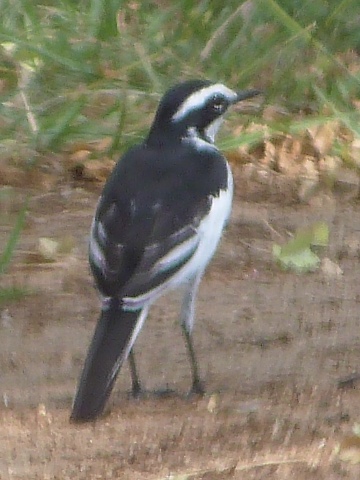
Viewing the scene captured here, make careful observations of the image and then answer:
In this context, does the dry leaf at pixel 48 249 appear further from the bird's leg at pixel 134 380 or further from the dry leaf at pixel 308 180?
the dry leaf at pixel 308 180

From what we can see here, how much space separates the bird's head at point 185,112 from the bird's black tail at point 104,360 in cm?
91

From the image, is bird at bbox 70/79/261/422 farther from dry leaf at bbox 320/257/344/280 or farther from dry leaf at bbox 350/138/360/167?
dry leaf at bbox 350/138/360/167

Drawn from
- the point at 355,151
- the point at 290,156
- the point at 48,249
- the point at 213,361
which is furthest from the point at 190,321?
the point at 355,151

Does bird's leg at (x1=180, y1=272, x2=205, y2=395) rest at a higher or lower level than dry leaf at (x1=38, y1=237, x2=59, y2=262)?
higher

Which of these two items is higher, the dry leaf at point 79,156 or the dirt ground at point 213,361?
the dirt ground at point 213,361

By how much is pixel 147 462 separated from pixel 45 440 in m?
0.38

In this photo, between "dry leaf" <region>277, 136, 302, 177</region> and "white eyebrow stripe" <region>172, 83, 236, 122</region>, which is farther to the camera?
"dry leaf" <region>277, 136, 302, 177</region>

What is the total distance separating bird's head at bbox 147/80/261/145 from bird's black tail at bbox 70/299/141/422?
906 mm

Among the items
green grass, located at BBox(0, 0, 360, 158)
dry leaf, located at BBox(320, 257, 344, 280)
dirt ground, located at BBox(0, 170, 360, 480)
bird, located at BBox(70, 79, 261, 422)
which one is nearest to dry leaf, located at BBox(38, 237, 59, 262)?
dirt ground, located at BBox(0, 170, 360, 480)

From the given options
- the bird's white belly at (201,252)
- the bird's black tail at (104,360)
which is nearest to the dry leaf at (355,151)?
the bird's white belly at (201,252)

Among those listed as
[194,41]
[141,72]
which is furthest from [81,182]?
[194,41]

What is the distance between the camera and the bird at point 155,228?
11.3 feet

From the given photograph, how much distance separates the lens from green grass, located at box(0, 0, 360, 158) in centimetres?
520

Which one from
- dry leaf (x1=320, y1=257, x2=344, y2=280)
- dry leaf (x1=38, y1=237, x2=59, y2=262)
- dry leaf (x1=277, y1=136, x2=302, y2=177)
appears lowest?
dry leaf (x1=38, y1=237, x2=59, y2=262)
